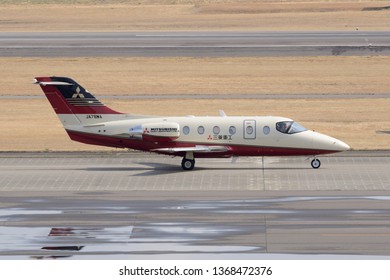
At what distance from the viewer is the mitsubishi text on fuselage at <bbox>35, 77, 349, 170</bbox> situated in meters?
54.1

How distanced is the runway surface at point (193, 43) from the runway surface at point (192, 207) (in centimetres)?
4339

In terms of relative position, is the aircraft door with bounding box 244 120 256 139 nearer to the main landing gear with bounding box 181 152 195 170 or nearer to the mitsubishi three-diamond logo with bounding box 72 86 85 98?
the main landing gear with bounding box 181 152 195 170

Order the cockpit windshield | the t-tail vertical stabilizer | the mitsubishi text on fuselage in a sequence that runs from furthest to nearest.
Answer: the t-tail vertical stabilizer, the cockpit windshield, the mitsubishi text on fuselage

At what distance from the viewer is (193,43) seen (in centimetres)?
10994

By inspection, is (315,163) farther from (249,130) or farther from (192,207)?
(192,207)

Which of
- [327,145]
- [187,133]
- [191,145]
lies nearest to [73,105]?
[187,133]

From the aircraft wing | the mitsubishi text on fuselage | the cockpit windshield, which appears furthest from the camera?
the cockpit windshield

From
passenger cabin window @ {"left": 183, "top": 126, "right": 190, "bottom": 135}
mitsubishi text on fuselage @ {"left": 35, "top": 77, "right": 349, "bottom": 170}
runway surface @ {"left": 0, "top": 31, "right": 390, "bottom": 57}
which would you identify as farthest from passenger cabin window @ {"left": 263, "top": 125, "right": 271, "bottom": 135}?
runway surface @ {"left": 0, "top": 31, "right": 390, "bottom": 57}

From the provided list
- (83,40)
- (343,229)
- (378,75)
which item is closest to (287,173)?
(343,229)

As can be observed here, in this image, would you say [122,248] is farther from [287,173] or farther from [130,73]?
[130,73]

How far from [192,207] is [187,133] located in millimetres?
9987

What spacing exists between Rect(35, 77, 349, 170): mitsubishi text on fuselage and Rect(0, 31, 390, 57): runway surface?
155 feet

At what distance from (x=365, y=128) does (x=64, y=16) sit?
299 feet

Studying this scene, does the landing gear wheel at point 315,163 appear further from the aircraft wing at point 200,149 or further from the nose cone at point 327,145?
the aircraft wing at point 200,149
